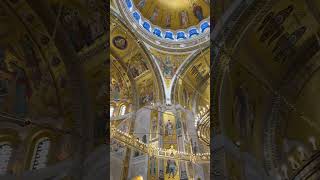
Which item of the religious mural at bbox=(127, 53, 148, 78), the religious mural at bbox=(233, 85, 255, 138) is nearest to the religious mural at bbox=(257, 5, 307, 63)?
the religious mural at bbox=(233, 85, 255, 138)

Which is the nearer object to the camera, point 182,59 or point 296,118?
point 296,118

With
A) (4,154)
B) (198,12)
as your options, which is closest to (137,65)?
(198,12)

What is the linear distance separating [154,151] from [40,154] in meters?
9.76

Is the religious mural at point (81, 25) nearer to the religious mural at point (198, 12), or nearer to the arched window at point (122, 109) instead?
the arched window at point (122, 109)

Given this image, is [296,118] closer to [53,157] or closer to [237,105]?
[237,105]

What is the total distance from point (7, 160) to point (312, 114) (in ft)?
20.7

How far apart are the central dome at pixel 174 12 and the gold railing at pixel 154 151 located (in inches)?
245

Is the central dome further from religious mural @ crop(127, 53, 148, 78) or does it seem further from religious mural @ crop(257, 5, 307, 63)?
religious mural @ crop(257, 5, 307, 63)

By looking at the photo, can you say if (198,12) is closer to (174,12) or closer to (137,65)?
(174,12)

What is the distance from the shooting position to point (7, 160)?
7641mm

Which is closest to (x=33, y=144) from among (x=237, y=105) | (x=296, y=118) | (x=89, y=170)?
(x=89, y=170)

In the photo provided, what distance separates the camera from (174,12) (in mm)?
20156

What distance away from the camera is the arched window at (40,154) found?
7621 millimetres

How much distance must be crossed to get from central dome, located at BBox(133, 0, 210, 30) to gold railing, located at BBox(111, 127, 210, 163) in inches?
245
